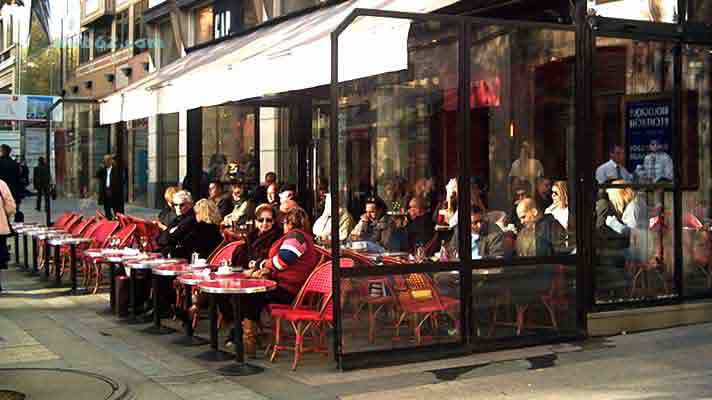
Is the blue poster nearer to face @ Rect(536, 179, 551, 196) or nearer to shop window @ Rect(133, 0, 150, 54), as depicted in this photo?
face @ Rect(536, 179, 551, 196)

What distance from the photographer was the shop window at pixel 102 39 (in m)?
34.7

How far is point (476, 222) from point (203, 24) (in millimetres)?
18699

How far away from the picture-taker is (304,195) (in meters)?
15.6

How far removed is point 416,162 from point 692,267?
3485 millimetres

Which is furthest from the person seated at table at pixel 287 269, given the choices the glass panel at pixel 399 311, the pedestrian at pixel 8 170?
the pedestrian at pixel 8 170

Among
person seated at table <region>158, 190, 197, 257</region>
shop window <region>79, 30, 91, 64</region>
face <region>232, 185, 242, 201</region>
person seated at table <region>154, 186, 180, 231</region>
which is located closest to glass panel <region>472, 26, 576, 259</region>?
person seated at table <region>158, 190, 197, 257</region>

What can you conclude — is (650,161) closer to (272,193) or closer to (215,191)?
(272,193)

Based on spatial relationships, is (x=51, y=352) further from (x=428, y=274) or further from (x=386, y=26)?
(x=386, y=26)

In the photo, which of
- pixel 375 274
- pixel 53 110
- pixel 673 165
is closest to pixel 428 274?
pixel 375 274

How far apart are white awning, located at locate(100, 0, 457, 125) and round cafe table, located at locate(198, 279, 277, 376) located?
1.77m

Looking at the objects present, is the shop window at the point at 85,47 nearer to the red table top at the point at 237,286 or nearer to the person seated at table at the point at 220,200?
the person seated at table at the point at 220,200

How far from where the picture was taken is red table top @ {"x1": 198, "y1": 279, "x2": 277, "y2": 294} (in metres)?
7.29

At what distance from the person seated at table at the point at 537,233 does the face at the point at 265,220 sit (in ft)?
7.76

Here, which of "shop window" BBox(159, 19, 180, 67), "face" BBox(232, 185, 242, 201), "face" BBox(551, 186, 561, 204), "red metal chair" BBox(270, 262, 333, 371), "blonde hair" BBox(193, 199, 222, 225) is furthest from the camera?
"shop window" BBox(159, 19, 180, 67)
